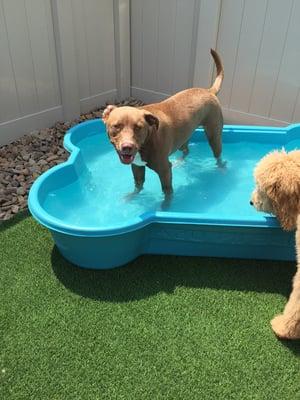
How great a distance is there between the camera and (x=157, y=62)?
19.6 feet

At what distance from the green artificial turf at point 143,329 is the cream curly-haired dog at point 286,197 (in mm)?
153

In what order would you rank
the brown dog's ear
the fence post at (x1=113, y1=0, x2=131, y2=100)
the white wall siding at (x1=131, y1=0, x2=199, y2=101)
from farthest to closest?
the fence post at (x1=113, y1=0, x2=131, y2=100)
the white wall siding at (x1=131, y1=0, x2=199, y2=101)
the brown dog's ear

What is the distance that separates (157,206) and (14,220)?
1395 millimetres

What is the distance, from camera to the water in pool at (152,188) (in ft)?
12.4

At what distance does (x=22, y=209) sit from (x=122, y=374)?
6.53 feet

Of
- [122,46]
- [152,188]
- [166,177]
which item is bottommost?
Result: [152,188]

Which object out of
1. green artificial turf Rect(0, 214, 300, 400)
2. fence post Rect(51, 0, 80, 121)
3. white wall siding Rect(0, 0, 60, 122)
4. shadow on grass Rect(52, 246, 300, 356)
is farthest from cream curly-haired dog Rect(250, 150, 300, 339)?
fence post Rect(51, 0, 80, 121)

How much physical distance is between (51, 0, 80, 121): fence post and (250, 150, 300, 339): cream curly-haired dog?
3.53m

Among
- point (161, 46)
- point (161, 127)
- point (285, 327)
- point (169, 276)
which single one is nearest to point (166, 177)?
point (161, 127)

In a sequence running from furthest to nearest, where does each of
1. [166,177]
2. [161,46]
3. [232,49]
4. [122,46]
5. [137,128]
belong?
[122,46], [161,46], [232,49], [166,177], [137,128]

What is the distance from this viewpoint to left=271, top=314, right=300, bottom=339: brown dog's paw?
95.2 inches

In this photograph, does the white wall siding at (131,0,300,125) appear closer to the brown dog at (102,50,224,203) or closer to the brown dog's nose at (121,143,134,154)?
the brown dog at (102,50,224,203)

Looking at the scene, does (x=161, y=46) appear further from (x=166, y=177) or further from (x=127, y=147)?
(x=127, y=147)

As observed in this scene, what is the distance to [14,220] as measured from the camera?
352 cm
